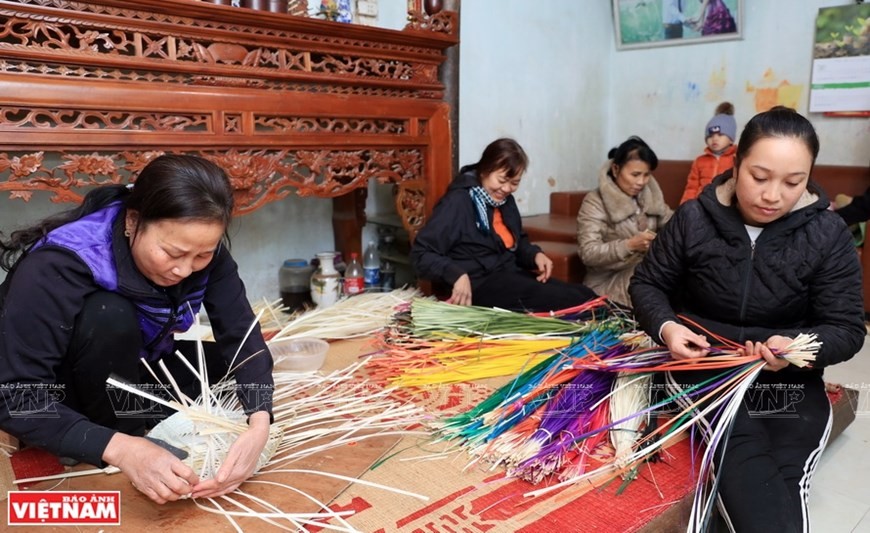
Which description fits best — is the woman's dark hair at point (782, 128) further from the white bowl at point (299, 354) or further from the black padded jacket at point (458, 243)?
the white bowl at point (299, 354)

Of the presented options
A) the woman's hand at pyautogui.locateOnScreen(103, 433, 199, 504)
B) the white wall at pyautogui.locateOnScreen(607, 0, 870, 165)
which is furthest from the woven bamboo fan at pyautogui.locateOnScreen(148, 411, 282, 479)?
the white wall at pyautogui.locateOnScreen(607, 0, 870, 165)

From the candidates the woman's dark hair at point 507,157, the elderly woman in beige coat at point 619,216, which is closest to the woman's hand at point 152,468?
the woman's dark hair at point 507,157

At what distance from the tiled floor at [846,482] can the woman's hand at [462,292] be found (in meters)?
1.36

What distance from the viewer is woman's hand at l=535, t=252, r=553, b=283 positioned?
114 inches

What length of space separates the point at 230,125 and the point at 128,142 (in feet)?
1.22

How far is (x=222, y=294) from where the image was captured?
62.4 inches

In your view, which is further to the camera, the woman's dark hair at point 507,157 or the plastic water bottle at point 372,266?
the plastic water bottle at point 372,266

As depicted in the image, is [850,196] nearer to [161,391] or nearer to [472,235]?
[472,235]

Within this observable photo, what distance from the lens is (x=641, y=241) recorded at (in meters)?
2.69

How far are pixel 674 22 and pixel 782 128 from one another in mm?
3320

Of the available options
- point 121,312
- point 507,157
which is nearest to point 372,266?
point 507,157

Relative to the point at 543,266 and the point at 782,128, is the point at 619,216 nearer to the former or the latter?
the point at 543,266

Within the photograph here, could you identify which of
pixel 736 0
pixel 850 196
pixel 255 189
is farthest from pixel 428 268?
pixel 736 0

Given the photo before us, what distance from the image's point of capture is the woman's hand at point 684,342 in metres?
1.57
